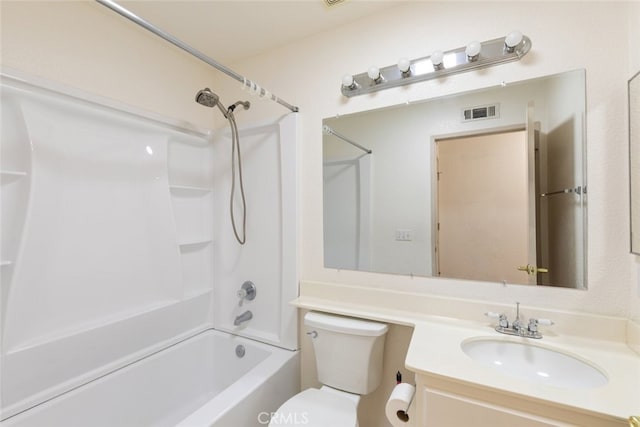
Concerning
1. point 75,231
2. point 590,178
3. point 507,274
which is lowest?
point 507,274

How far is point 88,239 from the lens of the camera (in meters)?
1.50

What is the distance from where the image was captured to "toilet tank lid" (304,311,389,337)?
4.55 feet

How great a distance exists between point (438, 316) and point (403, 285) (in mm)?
222

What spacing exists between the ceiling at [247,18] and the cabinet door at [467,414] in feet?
6.05

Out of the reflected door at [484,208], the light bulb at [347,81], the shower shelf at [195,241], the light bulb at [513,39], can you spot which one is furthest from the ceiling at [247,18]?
the shower shelf at [195,241]

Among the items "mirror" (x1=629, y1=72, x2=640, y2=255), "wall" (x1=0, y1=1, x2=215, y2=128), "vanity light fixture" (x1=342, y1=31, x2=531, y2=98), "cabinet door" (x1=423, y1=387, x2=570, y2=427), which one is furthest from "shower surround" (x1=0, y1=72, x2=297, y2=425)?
"mirror" (x1=629, y1=72, x2=640, y2=255)

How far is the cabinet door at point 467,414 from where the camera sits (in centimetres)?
83

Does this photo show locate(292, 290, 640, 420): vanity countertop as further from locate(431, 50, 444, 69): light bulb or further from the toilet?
locate(431, 50, 444, 69): light bulb

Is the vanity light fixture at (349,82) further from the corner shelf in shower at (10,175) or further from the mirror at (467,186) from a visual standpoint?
the corner shelf in shower at (10,175)

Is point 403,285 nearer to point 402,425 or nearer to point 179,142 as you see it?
point 402,425

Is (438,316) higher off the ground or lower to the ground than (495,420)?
higher

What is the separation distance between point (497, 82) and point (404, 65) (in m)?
0.44

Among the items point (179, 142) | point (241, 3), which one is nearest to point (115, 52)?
point (179, 142)

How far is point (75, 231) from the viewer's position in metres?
1.45
